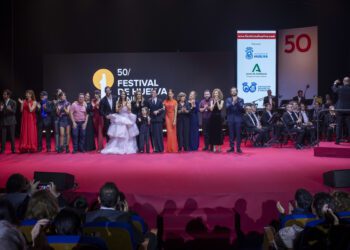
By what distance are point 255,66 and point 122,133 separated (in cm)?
742

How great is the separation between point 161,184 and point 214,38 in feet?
36.9

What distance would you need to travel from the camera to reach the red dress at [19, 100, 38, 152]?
1260 centimetres

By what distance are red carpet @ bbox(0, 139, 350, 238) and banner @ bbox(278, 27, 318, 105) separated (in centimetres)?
596

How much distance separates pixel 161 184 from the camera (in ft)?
25.9

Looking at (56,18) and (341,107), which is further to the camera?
(56,18)

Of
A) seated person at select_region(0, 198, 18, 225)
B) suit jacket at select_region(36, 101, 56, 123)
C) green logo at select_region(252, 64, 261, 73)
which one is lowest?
seated person at select_region(0, 198, 18, 225)

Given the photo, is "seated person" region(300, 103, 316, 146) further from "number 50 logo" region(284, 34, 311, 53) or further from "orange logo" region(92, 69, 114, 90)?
"orange logo" region(92, 69, 114, 90)

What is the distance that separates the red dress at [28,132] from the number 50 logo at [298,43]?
9.62 m

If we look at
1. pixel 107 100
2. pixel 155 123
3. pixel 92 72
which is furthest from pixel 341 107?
pixel 92 72

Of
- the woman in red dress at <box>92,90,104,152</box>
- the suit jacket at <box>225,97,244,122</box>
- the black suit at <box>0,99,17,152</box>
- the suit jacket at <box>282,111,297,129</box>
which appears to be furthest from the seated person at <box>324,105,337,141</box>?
the black suit at <box>0,99,17,152</box>

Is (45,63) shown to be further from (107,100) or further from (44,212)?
(44,212)

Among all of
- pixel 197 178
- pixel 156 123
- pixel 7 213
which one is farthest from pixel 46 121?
pixel 7 213

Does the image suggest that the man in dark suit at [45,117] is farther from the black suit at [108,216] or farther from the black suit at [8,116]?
the black suit at [108,216]

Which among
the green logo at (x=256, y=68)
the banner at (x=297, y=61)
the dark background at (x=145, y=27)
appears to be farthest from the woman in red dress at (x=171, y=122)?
the banner at (x=297, y=61)
